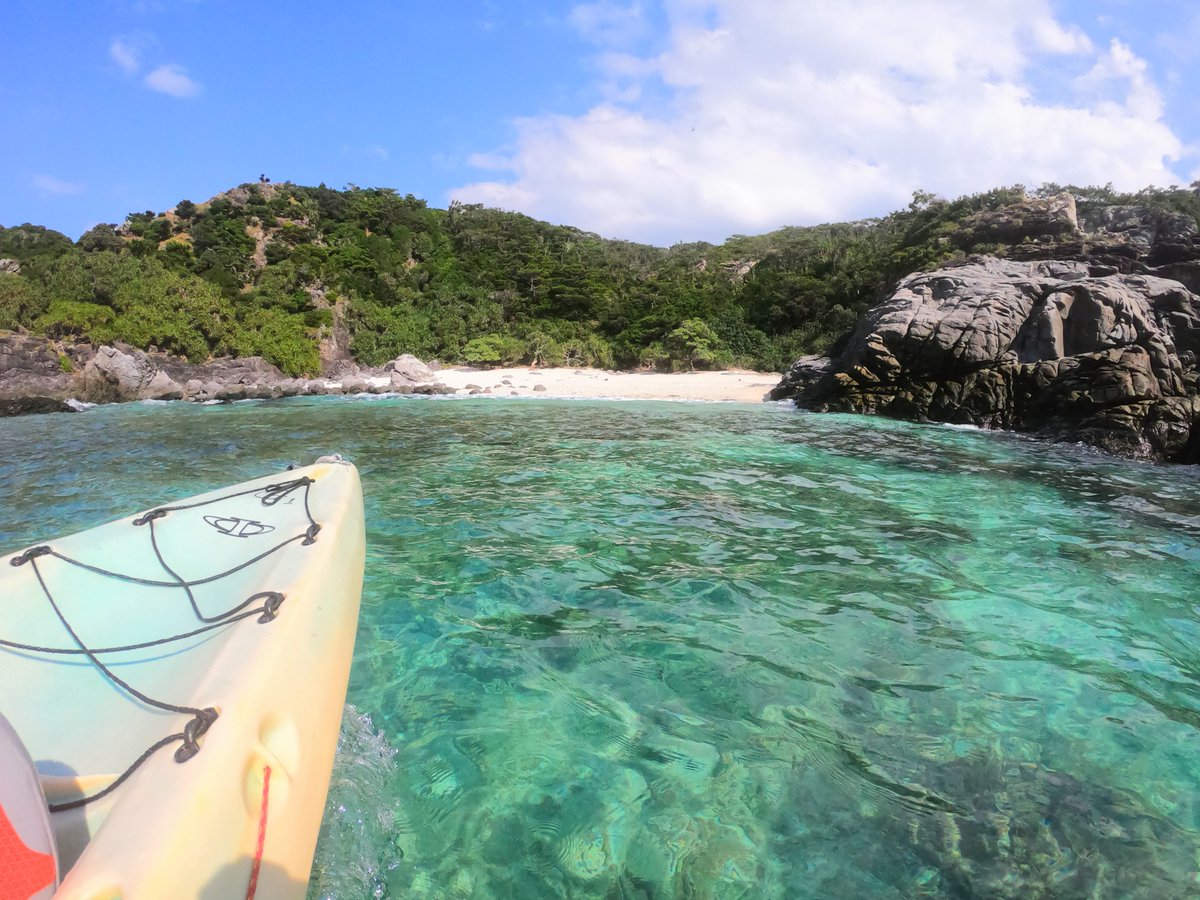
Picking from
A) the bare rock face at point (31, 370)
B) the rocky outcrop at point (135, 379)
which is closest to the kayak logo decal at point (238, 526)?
the rocky outcrop at point (135, 379)

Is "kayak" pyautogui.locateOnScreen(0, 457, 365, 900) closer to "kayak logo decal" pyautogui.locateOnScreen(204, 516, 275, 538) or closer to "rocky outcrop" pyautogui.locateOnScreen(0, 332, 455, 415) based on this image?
"kayak logo decal" pyautogui.locateOnScreen(204, 516, 275, 538)

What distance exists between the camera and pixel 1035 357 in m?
17.1

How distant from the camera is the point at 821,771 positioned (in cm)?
288

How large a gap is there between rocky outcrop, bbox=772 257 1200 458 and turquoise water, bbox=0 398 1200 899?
22.4 feet

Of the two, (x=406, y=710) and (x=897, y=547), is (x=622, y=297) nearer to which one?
(x=897, y=547)

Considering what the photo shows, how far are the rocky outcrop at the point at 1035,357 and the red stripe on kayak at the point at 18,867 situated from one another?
Answer: 1642cm

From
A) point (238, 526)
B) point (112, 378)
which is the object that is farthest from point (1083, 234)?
point (112, 378)

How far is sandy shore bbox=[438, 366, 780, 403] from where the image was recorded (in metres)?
25.5

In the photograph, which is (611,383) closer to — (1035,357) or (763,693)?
(1035,357)

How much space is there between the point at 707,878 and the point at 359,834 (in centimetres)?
139

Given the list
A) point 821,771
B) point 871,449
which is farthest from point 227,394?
point 821,771

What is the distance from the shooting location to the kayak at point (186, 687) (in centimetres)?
157

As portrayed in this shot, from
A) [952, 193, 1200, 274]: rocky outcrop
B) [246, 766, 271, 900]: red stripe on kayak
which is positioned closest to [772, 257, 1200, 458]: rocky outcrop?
[952, 193, 1200, 274]: rocky outcrop

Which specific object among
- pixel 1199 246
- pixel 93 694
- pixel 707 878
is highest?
pixel 1199 246
